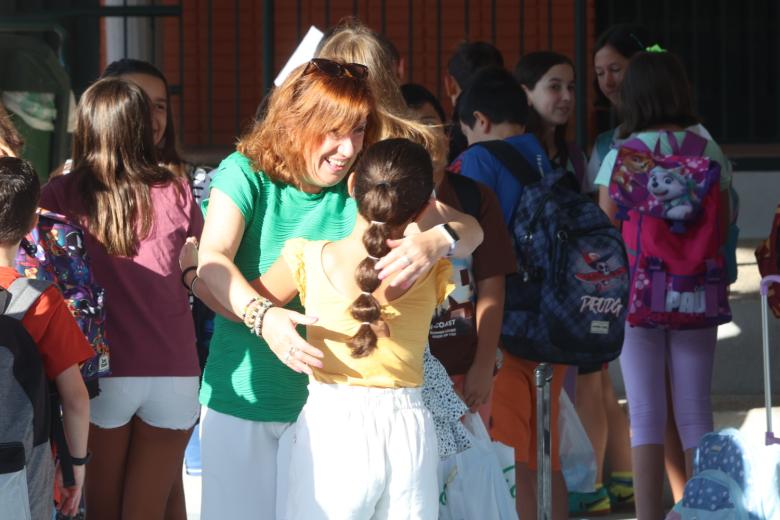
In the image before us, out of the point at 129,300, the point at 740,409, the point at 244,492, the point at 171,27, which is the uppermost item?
the point at 171,27

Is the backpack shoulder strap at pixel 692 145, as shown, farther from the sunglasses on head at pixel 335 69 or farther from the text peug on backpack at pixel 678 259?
the sunglasses on head at pixel 335 69

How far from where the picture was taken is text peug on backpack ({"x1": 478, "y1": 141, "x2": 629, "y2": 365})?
4523 mm

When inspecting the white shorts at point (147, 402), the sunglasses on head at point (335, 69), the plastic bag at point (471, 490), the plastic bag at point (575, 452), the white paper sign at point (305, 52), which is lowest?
the plastic bag at point (575, 452)

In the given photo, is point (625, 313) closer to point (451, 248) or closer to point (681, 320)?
point (681, 320)

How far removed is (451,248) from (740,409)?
3531 mm

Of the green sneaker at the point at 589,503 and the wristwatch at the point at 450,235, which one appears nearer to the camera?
the wristwatch at the point at 450,235

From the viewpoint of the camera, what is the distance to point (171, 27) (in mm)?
10555

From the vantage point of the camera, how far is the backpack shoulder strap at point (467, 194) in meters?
4.07

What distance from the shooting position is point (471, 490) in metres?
3.71

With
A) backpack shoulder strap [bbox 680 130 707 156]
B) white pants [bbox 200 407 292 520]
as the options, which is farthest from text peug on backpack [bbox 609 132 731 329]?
white pants [bbox 200 407 292 520]

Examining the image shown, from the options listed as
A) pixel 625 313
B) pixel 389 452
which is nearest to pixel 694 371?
pixel 625 313

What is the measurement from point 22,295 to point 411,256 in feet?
3.09

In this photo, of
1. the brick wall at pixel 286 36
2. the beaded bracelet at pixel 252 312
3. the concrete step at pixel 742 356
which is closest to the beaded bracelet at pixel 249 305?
the beaded bracelet at pixel 252 312

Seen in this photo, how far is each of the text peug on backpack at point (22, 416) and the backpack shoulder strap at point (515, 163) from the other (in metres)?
1.79
